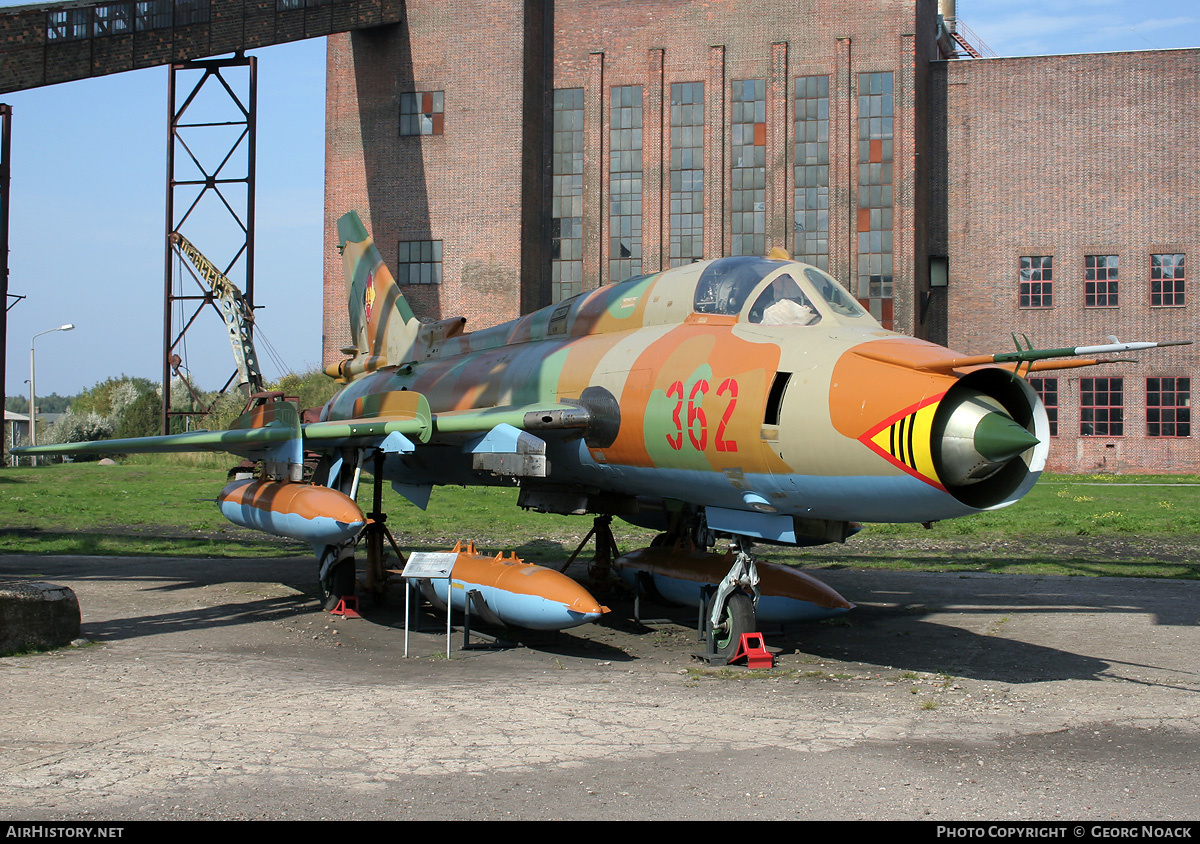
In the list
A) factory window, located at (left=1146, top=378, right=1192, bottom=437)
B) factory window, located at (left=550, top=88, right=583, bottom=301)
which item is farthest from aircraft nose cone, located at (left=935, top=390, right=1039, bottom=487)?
factory window, located at (left=1146, top=378, right=1192, bottom=437)

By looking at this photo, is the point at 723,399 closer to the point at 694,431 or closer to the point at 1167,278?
the point at 694,431

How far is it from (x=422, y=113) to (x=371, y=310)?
88.4 feet

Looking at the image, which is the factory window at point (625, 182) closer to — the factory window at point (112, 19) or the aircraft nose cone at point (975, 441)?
the factory window at point (112, 19)

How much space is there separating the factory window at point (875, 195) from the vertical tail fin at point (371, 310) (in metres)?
26.0

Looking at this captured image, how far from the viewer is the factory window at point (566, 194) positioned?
1660 inches

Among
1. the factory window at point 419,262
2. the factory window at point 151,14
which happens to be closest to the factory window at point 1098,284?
the factory window at point 419,262

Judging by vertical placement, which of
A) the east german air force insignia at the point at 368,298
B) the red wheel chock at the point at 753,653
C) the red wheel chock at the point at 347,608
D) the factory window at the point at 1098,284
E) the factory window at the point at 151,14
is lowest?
the red wheel chock at the point at 347,608

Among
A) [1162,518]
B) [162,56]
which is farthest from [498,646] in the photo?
[162,56]

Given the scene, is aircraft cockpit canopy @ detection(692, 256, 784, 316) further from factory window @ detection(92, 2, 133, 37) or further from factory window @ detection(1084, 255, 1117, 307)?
factory window @ detection(1084, 255, 1117, 307)

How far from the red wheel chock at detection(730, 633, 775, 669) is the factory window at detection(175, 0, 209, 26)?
29.2m

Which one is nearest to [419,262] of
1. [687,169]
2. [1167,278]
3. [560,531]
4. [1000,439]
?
[687,169]

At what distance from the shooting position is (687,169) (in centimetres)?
4081

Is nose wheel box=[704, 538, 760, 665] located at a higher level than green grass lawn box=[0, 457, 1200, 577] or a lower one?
higher

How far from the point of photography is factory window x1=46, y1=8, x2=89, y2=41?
25.7 metres
